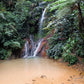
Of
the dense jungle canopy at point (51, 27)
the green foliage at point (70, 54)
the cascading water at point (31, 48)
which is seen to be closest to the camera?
the dense jungle canopy at point (51, 27)

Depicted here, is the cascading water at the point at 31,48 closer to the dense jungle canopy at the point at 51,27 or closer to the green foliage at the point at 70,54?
the dense jungle canopy at the point at 51,27

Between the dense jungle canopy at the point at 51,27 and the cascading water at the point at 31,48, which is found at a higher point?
the dense jungle canopy at the point at 51,27

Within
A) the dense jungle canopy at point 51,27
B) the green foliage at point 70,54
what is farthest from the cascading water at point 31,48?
the green foliage at point 70,54

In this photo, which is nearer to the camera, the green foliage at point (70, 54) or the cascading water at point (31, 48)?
the green foliage at point (70, 54)

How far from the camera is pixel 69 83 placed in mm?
3373

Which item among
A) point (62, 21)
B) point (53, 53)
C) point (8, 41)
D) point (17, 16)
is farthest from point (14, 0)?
point (53, 53)

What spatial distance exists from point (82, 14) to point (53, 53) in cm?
347

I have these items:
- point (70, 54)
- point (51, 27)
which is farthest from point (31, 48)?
point (70, 54)

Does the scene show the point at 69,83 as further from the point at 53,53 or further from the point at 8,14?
the point at 8,14

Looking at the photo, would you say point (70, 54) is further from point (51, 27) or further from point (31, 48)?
point (31, 48)

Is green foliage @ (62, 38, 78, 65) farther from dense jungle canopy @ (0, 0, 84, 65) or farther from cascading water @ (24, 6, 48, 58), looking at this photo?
cascading water @ (24, 6, 48, 58)

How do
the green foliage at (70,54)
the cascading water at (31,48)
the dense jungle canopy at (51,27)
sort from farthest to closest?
the cascading water at (31,48) → the green foliage at (70,54) → the dense jungle canopy at (51,27)

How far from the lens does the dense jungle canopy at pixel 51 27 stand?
200 inches

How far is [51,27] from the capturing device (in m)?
7.68
